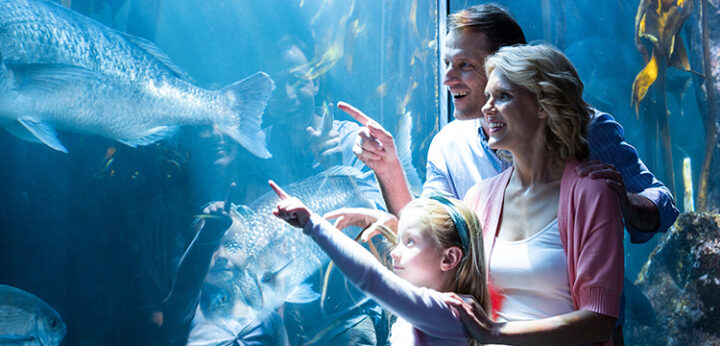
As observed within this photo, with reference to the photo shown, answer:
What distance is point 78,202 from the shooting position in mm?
1676

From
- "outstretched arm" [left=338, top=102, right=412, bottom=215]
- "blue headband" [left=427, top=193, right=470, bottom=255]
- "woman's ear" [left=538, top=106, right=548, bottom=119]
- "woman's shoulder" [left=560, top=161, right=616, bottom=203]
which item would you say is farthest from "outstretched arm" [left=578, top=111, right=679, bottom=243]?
"outstretched arm" [left=338, top=102, right=412, bottom=215]

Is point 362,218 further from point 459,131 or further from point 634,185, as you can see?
point 634,185

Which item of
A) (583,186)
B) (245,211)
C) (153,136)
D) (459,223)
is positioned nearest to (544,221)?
(583,186)

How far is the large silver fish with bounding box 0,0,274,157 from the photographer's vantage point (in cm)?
158

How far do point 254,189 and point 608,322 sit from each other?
1.54 m

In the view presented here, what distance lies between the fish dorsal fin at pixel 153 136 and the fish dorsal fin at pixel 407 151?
1.66 metres

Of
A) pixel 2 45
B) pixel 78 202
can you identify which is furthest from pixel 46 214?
pixel 2 45

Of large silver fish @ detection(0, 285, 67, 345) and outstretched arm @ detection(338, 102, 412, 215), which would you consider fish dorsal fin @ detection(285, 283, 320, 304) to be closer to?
outstretched arm @ detection(338, 102, 412, 215)

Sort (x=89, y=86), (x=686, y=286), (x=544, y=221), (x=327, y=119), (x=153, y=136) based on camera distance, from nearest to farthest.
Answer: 1. (x=544, y=221)
2. (x=89, y=86)
3. (x=153, y=136)
4. (x=327, y=119)
5. (x=686, y=286)

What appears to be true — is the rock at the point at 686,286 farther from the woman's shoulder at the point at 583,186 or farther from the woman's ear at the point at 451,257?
the woman's ear at the point at 451,257

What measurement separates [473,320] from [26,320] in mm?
1425

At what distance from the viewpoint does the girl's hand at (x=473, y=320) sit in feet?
4.51

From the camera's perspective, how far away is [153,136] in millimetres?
1907

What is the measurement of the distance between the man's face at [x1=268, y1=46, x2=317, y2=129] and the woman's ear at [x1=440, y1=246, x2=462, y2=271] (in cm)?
121
